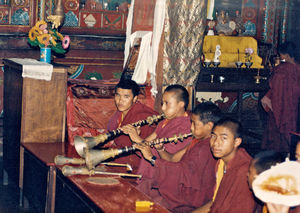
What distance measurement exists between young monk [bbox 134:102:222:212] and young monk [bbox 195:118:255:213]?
191mm

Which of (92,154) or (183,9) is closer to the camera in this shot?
(92,154)

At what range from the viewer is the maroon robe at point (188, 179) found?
12.2 feet

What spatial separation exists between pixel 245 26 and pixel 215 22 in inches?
26.3

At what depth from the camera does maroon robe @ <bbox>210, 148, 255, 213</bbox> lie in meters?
3.21

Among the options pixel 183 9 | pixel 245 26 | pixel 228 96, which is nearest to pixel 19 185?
pixel 183 9

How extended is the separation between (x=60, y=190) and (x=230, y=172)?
1.51m

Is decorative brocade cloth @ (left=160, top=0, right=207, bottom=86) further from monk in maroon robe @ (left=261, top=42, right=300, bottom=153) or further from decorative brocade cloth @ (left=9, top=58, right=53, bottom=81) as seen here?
monk in maroon robe @ (left=261, top=42, right=300, bottom=153)

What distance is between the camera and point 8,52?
26.2 ft

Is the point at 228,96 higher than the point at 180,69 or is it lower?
lower

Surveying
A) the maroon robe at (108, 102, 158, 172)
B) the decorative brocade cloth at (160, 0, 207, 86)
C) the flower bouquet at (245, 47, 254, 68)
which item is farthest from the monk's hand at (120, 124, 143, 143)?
the flower bouquet at (245, 47, 254, 68)

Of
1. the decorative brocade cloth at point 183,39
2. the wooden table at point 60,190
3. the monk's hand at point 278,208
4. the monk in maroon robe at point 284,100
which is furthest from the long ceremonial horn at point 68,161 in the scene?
the monk in maroon robe at point 284,100

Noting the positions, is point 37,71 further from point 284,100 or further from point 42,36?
point 284,100

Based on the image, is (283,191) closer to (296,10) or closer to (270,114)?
(270,114)

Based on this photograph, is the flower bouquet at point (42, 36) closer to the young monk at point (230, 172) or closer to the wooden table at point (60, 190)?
the wooden table at point (60, 190)
